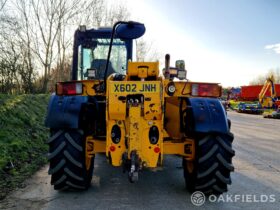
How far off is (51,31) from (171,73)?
712 inches

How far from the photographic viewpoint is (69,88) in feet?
15.5

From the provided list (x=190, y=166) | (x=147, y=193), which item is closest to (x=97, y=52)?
(x=190, y=166)

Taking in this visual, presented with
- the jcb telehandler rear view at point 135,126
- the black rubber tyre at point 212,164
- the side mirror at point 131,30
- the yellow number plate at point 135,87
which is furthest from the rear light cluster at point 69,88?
the black rubber tyre at point 212,164

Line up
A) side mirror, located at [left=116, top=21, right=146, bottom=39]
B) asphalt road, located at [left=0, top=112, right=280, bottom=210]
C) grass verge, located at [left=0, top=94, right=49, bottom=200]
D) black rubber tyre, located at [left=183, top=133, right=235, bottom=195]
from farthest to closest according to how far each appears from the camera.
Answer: grass verge, located at [left=0, top=94, right=49, bottom=200] < black rubber tyre, located at [left=183, top=133, right=235, bottom=195] < side mirror, located at [left=116, top=21, right=146, bottom=39] < asphalt road, located at [left=0, top=112, right=280, bottom=210]

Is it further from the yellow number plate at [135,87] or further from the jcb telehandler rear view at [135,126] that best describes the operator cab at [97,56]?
the yellow number plate at [135,87]

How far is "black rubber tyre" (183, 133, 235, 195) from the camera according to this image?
4.43 m

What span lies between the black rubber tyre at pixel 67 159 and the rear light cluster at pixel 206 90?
65.1 inches

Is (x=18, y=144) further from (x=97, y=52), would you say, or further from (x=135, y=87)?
(x=135, y=87)

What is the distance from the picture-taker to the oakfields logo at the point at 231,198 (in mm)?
4344

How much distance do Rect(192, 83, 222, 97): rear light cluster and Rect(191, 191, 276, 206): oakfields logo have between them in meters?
1.33

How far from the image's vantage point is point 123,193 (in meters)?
4.62

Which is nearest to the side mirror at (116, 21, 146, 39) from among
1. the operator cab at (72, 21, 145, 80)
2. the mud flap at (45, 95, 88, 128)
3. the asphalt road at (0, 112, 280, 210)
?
the mud flap at (45, 95, 88, 128)

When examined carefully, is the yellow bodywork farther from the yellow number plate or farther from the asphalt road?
the asphalt road

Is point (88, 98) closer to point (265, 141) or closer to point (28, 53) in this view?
point (265, 141)
